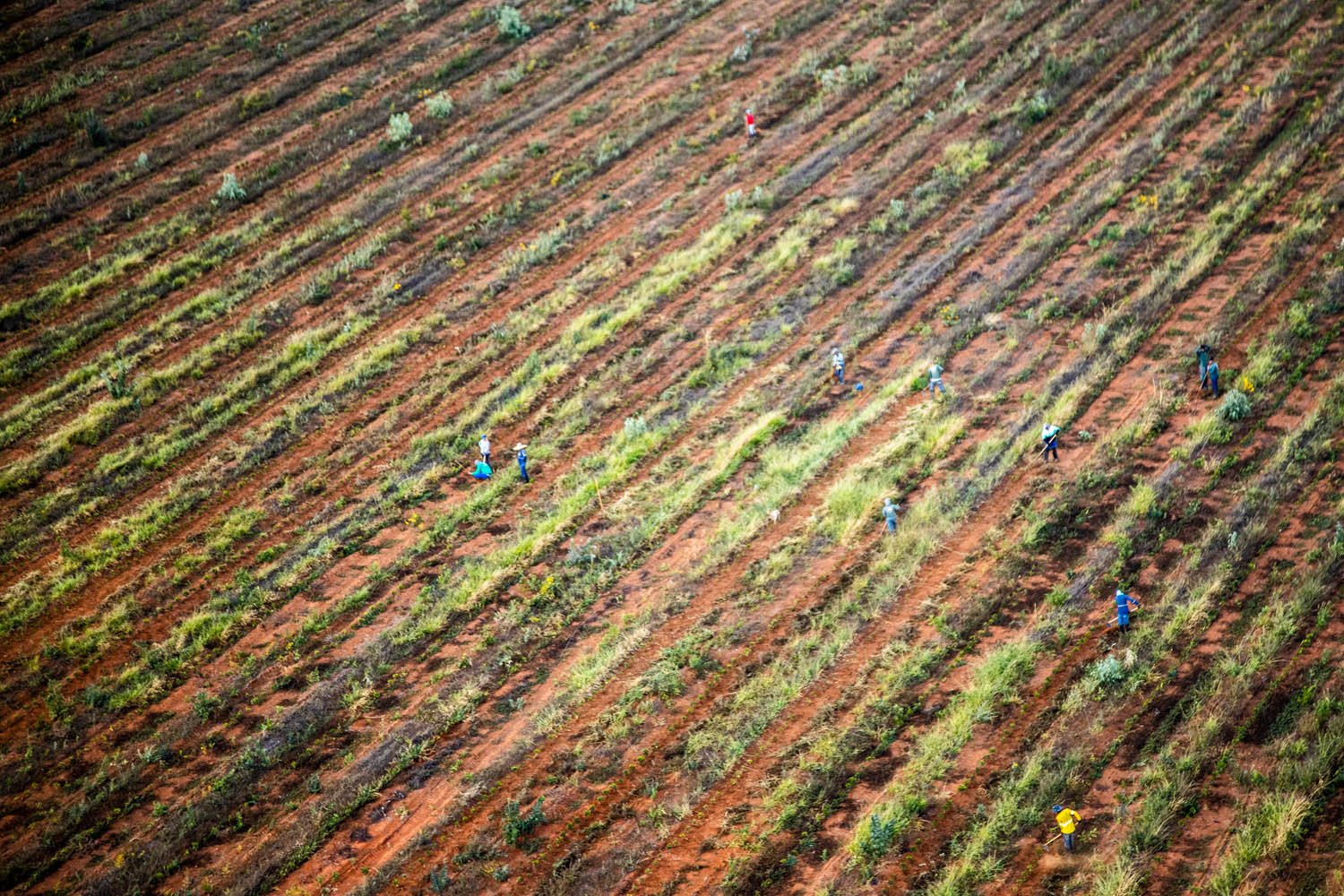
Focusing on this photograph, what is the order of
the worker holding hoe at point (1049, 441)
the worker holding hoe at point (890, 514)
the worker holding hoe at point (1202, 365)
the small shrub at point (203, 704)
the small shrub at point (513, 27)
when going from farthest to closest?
the small shrub at point (513, 27)
the worker holding hoe at point (1202, 365)
the worker holding hoe at point (1049, 441)
the worker holding hoe at point (890, 514)
the small shrub at point (203, 704)

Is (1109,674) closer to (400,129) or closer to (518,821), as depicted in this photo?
(518,821)

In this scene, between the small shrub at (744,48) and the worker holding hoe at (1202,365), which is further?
the small shrub at (744,48)

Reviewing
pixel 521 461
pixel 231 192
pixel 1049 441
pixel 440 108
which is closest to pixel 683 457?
pixel 521 461

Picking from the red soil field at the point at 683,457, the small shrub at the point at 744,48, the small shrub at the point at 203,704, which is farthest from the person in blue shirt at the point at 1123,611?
the small shrub at the point at 744,48

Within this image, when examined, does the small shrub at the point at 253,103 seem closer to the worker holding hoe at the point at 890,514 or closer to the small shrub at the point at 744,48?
the small shrub at the point at 744,48

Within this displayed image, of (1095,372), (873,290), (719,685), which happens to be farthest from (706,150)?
(719,685)

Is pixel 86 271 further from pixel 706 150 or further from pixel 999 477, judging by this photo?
pixel 999 477
